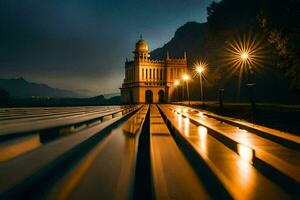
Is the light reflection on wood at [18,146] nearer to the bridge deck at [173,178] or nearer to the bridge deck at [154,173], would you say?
Answer: the bridge deck at [154,173]

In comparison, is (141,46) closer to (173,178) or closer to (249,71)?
(249,71)

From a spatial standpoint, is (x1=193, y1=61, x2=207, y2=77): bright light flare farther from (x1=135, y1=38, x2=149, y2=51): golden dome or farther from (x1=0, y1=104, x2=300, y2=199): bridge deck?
(x1=135, y1=38, x2=149, y2=51): golden dome

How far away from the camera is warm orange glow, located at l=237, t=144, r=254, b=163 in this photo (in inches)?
259

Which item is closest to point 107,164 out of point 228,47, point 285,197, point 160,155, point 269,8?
point 160,155

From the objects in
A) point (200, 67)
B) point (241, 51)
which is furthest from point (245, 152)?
point (200, 67)

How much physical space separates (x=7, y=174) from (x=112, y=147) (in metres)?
4.25

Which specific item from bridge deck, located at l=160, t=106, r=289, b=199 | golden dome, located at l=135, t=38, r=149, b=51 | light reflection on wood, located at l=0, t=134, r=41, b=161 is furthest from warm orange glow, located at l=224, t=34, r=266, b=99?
golden dome, located at l=135, t=38, r=149, b=51

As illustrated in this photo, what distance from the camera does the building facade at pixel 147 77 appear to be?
349 ft

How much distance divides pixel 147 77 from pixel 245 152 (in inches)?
4062

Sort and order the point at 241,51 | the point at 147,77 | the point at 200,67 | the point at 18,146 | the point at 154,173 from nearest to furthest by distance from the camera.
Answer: the point at 154,173, the point at 18,146, the point at 241,51, the point at 200,67, the point at 147,77

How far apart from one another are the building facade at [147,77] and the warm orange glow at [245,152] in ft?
315

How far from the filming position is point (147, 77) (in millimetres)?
110000

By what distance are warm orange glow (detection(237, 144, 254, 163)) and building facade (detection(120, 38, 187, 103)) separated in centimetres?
9598

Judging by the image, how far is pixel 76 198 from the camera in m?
4.10
